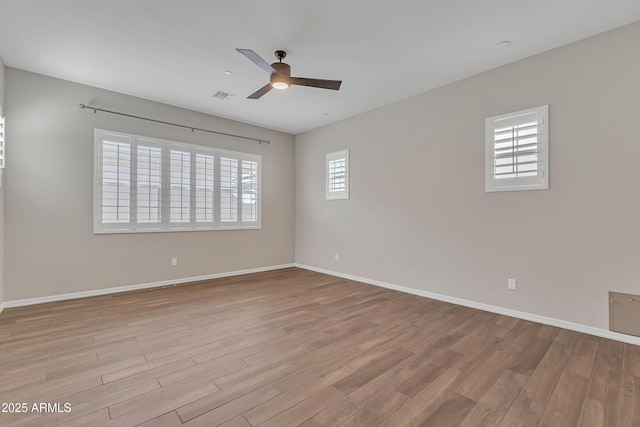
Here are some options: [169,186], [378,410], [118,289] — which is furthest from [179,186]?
[378,410]

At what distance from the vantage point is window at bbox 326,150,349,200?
5375mm

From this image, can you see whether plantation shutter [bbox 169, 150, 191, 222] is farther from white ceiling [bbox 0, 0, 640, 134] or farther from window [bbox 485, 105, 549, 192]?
window [bbox 485, 105, 549, 192]

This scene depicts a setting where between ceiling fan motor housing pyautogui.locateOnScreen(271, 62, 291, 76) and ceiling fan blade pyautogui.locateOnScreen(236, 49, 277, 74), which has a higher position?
ceiling fan motor housing pyautogui.locateOnScreen(271, 62, 291, 76)

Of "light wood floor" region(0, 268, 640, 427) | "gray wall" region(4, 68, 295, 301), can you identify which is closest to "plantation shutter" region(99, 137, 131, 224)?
"gray wall" region(4, 68, 295, 301)

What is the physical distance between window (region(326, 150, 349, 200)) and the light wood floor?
2452 millimetres

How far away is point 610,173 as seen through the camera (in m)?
2.79

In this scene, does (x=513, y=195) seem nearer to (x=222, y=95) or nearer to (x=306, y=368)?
(x=306, y=368)

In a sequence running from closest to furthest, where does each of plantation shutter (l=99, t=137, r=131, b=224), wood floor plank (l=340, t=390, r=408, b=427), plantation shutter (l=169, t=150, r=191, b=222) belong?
wood floor plank (l=340, t=390, r=408, b=427) < plantation shutter (l=99, t=137, r=131, b=224) < plantation shutter (l=169, t=150, r=191, b=222)

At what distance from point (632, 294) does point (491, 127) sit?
85.2 inches

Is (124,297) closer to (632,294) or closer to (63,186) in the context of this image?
(63,186)

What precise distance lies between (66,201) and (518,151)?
19.1 feet

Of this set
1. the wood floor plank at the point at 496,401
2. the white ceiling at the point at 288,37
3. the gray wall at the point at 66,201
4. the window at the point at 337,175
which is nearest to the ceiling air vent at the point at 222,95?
the white ceiling at the point at 288,37

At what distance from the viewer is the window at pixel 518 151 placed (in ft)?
10.4

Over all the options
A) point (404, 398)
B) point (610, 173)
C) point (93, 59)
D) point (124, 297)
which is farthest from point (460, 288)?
point (93, 59)
